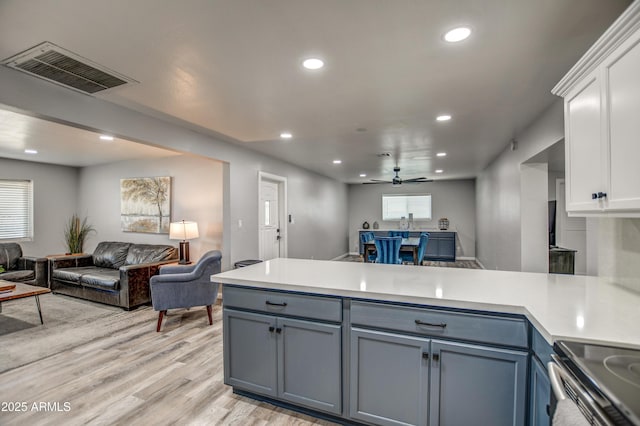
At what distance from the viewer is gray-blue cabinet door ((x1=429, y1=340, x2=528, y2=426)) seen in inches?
58.0

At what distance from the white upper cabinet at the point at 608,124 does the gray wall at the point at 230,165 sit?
11.8 feet

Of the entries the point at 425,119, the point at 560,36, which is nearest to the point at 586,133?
the point at 560,36

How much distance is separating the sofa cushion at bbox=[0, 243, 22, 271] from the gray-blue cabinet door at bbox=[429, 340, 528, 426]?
6.88m

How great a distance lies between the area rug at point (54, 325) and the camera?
3.00 meters

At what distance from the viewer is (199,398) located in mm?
2225

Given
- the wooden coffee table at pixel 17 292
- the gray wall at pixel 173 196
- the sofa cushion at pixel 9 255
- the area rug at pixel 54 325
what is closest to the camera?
the area rug at pixel 54 325

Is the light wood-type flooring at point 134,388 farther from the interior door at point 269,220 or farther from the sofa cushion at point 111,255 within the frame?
the interior door at point 269,220

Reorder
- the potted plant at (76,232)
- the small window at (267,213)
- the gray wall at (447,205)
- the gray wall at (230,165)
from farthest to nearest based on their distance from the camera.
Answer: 1. the gray wall at (447,205)
2. the potted plant at (76,232)
3. the small window at (267,213)
4. the gray wall at (230,165)

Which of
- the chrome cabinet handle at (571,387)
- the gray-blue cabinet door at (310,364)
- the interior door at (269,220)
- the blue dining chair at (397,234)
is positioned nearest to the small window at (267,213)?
the interior door at (269,220)

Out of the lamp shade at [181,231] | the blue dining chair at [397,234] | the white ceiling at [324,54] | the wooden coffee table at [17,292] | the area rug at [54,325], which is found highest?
the white ceiling at [324,54]

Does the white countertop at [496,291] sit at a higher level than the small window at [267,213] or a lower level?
lower

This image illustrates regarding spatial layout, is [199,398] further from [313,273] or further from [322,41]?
[322,41]

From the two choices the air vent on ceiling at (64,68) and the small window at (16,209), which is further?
the small window at (16,209)

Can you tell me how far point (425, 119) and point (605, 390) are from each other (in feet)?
10.2
